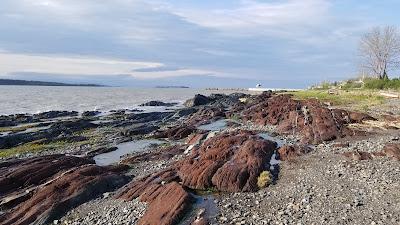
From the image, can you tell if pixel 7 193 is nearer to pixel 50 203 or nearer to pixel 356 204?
pixel 50 203

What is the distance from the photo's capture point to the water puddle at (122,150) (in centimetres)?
2789

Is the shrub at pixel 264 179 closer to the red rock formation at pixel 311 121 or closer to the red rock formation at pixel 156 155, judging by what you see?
the red rock formation at pixel 156 155

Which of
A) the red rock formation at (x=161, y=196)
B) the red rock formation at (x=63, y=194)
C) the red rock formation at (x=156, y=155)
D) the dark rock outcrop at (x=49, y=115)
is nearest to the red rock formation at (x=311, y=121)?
the red rock formation at (x=156, y=155)

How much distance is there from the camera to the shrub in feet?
61.2

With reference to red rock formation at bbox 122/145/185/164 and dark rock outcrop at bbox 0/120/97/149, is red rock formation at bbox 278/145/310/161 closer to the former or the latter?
red rock formation at bbox 122/145/185/164

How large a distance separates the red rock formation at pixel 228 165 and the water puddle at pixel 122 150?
19.6 ft

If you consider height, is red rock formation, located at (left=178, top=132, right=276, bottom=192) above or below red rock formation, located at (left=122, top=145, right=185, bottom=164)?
above

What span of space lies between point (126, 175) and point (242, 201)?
7592mm

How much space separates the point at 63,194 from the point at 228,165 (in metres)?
7.69

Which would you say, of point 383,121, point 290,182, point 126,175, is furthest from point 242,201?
point 383,121

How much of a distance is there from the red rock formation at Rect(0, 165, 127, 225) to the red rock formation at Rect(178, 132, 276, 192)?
369 centimetres

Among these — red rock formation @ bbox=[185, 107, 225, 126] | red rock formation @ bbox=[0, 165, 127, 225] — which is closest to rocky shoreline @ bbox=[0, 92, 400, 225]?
red rock formation @ bbox=[0, 165, 127, 225]

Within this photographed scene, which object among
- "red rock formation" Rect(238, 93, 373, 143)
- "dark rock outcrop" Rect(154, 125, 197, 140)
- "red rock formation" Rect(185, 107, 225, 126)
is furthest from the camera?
"red rock formation" Rect(185, 107, 225, 126)

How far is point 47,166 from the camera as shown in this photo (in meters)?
23.2
